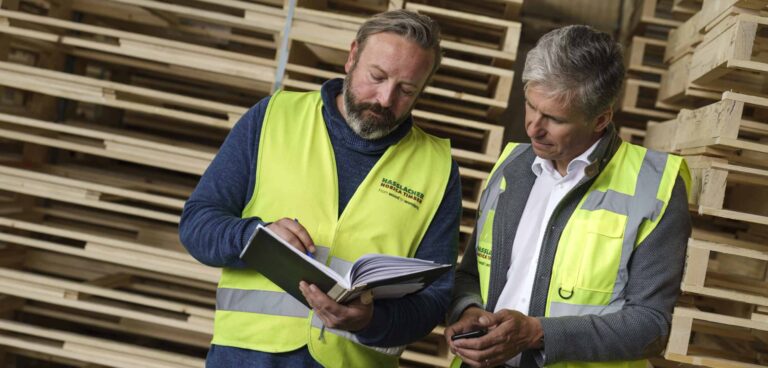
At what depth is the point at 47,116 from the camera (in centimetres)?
429

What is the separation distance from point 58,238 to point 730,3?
3.65 m

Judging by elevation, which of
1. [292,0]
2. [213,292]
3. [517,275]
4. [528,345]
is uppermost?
[292,0]

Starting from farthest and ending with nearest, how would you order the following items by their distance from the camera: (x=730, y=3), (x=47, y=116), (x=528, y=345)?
(x=47, y=116) → (x=730, y=3) → (x=528, y=345)

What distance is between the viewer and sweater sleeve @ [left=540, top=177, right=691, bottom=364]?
7.39 feet

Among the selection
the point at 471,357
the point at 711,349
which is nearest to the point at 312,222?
the point at 471,357

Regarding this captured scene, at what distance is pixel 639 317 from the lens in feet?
7.39

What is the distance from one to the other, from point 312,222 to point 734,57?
5.11ft

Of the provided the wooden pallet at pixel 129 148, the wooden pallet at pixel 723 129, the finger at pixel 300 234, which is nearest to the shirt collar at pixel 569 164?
the wooden pallet at pixel 723 129

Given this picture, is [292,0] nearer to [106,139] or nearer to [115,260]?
[106,139]

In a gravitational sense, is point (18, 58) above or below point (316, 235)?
above

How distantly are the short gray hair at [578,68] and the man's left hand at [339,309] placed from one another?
0.83 m

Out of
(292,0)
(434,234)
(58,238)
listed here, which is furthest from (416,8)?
(58,238)

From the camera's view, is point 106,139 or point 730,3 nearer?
point 730,3

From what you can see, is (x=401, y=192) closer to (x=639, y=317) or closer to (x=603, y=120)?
(x=603, y=120)
